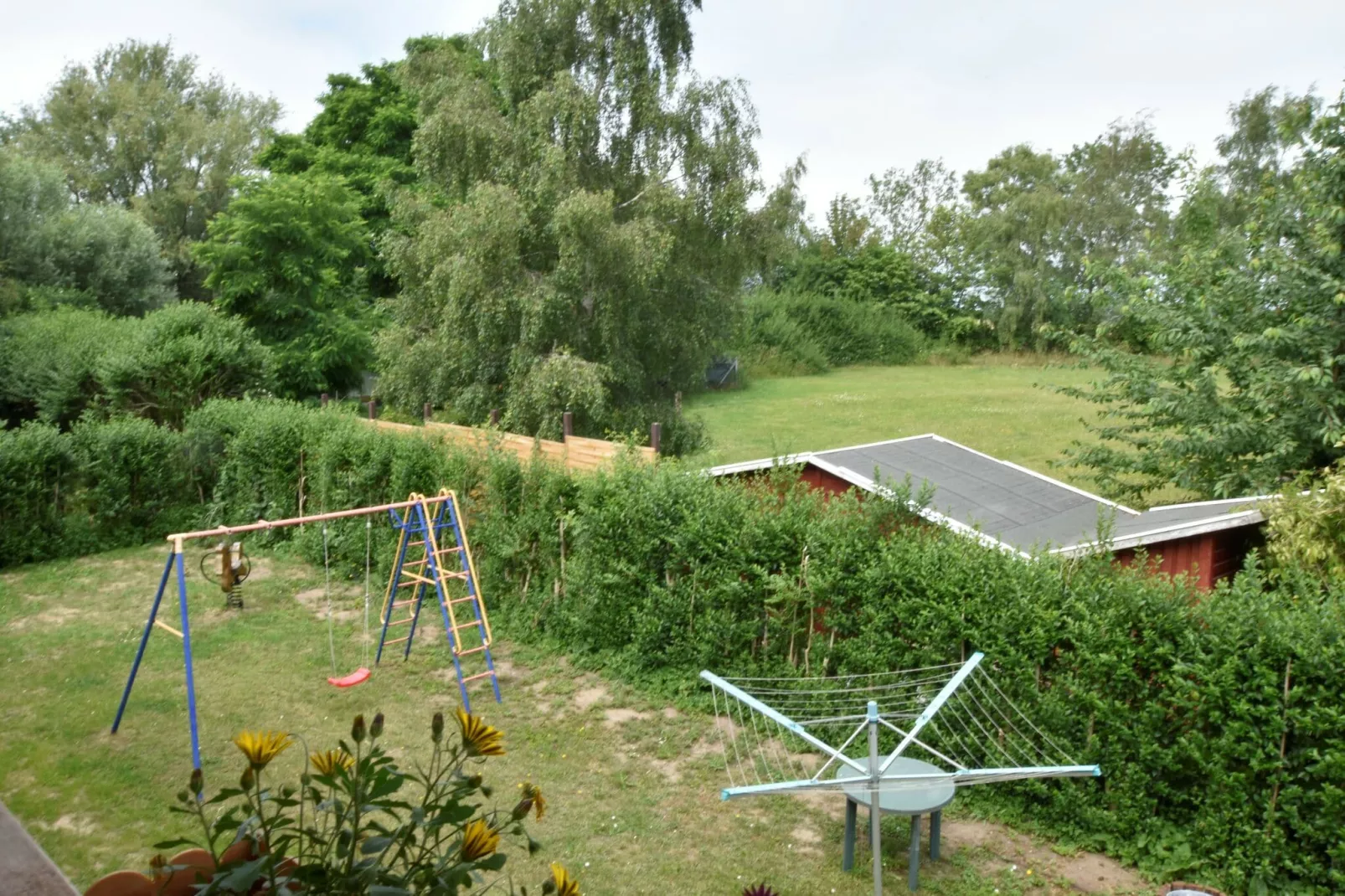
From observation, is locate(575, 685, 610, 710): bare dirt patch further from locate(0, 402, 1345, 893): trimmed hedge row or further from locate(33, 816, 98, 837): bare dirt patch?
locate(33, 816, 98, 837): bare dirt patch

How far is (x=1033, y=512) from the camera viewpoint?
30.0ft

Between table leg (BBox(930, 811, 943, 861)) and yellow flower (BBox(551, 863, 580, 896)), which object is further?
table leg (BBox(930, 811, 943, 861))

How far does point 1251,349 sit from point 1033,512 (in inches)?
130

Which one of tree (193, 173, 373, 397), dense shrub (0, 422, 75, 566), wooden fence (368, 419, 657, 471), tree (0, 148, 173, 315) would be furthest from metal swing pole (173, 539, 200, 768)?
tree (0, 148, 173, 315)

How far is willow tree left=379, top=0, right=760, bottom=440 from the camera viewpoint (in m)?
16.7

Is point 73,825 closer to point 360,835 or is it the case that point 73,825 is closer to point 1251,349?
point 360,835

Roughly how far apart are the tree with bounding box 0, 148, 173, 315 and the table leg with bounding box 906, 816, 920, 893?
982 inches

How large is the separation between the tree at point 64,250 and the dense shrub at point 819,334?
850 inches

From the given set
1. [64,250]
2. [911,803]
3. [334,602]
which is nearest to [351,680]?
[334,602]

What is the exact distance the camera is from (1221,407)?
10.3 metres

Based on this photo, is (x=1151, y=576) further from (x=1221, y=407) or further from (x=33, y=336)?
(x=33, y=336)

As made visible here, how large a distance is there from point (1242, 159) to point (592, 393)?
38.4 m

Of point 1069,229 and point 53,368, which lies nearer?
point 53,368

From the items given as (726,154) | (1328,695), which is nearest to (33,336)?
(726,154)
